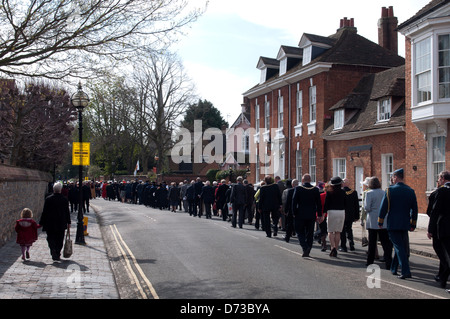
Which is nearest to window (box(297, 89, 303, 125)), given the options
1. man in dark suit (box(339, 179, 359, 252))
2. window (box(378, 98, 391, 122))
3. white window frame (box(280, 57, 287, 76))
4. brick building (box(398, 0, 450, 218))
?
white window frame (box(280, 57, 287, 76))

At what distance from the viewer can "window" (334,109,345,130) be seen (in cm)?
2862

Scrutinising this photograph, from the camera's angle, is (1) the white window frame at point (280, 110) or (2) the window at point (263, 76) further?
(2) the window at point (263, 76)

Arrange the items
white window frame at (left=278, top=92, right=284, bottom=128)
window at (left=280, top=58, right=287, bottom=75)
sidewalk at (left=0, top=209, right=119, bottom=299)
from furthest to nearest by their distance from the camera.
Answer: white window frame at (left=278, top=92, right=284, bottom=128) < window at (left=280, top=58, right=287, bottom=75) < sidewalk at (left=0, top=209, right=119, bottom=299)

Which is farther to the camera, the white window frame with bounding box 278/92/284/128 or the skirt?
the white window frame with bounding box 278/92/284/128

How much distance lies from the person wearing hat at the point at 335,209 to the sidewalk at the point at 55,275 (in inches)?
207

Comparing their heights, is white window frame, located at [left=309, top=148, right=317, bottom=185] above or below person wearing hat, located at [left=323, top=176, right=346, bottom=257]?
above

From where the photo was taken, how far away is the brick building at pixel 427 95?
18.5 metres

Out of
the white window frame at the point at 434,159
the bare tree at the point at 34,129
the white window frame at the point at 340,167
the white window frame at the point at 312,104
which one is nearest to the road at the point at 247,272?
the white window frame at the point at 434,159

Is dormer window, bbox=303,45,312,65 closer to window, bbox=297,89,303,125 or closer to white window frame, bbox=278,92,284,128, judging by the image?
window, bbox=297,89,303,125

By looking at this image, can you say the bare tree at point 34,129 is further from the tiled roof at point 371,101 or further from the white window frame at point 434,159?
the white window frame at point 434,159

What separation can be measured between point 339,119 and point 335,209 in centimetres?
1749

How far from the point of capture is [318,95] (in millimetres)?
31203

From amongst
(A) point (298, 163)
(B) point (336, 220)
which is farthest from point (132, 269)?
(A) point (298, 163)
